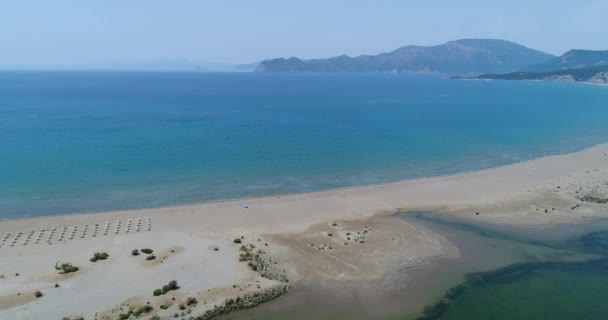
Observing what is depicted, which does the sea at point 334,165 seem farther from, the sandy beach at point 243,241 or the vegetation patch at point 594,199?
the vegetation patch at point 594,199

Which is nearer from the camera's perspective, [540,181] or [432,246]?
[432,246]

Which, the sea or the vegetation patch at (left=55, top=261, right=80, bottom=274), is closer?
the sea

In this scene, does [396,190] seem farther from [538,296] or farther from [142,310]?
[142,310]

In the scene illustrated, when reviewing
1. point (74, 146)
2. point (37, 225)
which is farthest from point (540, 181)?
point (74, 146)

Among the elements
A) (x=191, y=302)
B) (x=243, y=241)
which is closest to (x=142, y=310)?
(x=191, y=302)

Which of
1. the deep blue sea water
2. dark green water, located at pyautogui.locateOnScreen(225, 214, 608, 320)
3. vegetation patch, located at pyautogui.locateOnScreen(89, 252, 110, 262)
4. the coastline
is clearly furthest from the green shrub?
the deep blue sea water

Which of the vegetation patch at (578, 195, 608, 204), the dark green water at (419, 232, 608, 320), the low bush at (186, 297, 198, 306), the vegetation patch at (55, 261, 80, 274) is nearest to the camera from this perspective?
the low bush at (186, 297, 198, 306)

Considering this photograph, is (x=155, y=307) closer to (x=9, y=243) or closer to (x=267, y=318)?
(x=267, y=318)

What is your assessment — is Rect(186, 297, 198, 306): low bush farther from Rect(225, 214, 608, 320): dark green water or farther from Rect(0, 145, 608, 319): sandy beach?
Rect(225, 214, 608, 320): dark green water
